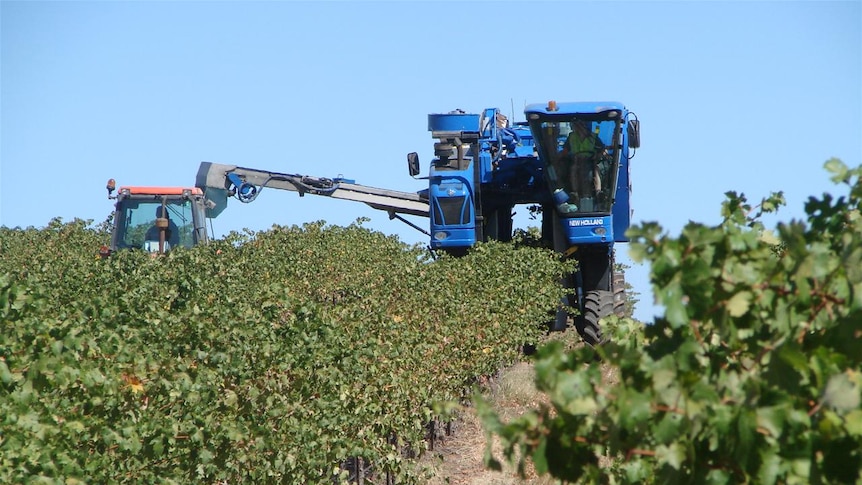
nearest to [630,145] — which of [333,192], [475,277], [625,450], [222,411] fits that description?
[475,277]

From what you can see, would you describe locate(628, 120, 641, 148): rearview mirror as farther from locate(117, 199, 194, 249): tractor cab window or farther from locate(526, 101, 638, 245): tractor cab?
locate(117, 199, 194, 249): tractor cab window

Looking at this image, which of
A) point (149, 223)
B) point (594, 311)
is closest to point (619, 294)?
point (594, 311)

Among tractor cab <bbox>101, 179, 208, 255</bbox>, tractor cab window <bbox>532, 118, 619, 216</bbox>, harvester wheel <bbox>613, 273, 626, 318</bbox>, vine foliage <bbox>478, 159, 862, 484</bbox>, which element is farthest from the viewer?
tractor cab <bbox>101, 179, 208, 255</bbox>

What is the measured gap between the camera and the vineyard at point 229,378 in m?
5.23

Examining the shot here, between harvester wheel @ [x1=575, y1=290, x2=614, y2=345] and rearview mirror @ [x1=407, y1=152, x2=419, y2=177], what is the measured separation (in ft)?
9.86

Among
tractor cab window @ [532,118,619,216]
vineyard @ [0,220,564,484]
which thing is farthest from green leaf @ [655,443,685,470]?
tractor cab window @ [532,118,619,216]

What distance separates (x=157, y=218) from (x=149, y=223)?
372mm

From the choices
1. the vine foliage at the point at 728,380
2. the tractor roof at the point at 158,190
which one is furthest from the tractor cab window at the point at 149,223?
the vine foliage at the point at 728,380

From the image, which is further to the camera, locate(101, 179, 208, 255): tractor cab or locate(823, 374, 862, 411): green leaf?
locate(101, 179, 208, 255): tractor cab

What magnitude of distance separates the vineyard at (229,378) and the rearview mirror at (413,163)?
3.71 metres

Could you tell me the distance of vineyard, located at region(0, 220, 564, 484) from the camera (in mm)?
5234

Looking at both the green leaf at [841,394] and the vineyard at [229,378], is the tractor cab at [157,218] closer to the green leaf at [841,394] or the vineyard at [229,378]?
the vineyard at [229,378]

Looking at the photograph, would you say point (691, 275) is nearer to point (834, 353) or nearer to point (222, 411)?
point (834, 353)

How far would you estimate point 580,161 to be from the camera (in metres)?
14.5
